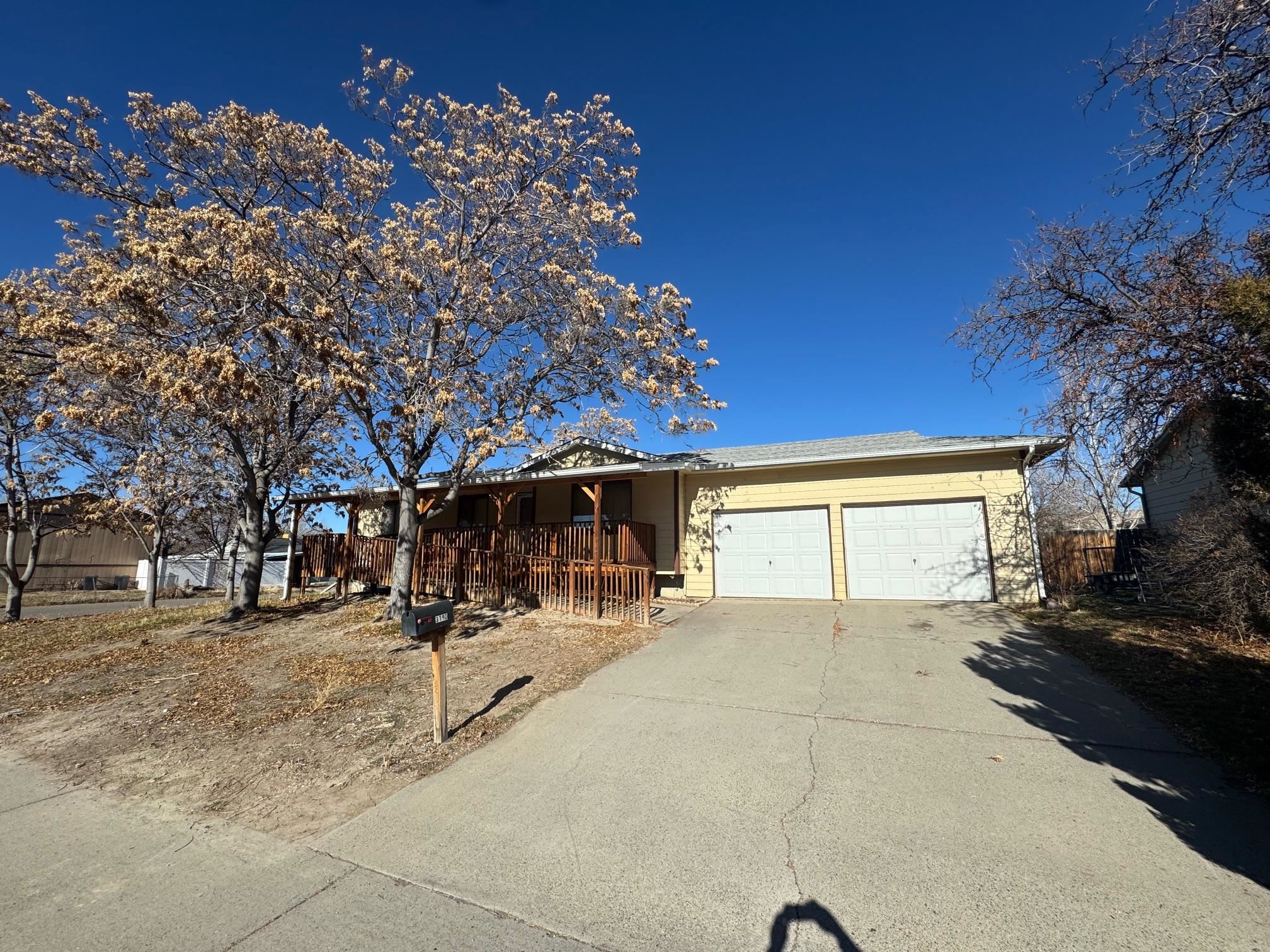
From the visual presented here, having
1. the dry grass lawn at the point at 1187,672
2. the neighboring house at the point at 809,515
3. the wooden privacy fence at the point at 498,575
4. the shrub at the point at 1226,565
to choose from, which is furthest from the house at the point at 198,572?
the shrub at the point at 1226,565

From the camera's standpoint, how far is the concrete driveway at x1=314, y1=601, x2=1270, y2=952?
255 centimetres

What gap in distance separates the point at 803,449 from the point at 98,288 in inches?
491

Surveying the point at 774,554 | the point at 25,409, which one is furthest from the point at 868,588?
the point at 25,409

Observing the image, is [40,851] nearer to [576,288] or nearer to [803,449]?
[576,288]

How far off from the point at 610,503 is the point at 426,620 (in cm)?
881

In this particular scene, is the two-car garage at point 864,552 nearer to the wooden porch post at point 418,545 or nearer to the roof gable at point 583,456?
the roof gable at point 583,456

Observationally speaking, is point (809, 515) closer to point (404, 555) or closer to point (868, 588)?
point (868, 588)

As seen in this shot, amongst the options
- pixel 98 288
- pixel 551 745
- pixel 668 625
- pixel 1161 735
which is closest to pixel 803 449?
pixel 668 625

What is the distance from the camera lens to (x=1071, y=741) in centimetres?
438

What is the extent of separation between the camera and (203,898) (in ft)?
9.33

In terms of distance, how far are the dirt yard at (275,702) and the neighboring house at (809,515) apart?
3261mm

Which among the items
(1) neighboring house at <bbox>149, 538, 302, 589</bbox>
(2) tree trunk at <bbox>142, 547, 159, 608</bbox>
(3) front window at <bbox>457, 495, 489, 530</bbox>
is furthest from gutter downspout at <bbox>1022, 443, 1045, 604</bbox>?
(1) neighboring house at <bbox>149, 538, 302, 589</bbox>

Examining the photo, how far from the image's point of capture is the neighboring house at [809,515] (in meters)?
10.2

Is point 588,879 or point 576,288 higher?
point 576,288
